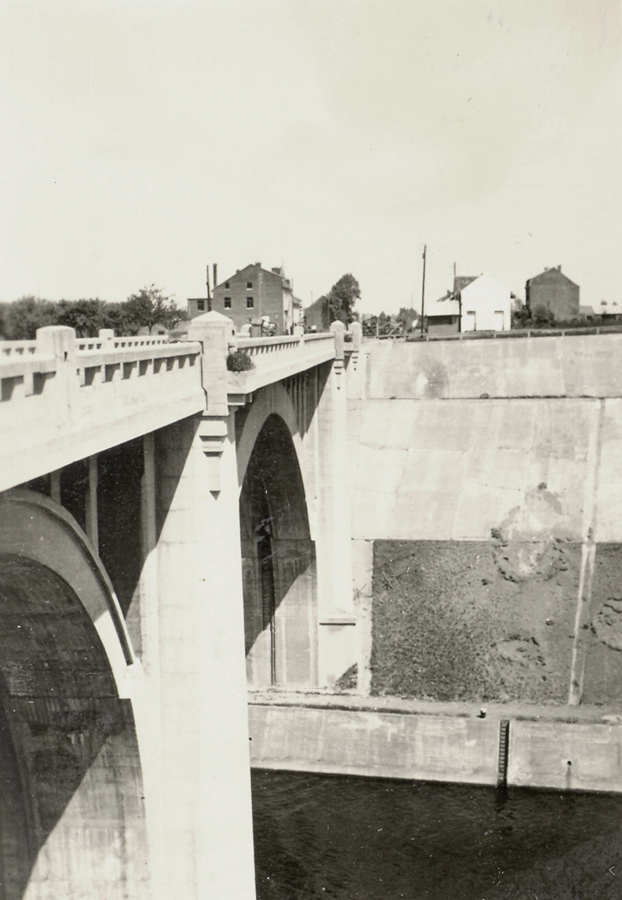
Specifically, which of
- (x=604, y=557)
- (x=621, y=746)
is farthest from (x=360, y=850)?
(x=604, y=557)

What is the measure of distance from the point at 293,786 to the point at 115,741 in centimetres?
1603

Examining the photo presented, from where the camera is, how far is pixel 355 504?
141 feet

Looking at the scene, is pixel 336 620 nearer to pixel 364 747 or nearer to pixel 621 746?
pixel 364 747

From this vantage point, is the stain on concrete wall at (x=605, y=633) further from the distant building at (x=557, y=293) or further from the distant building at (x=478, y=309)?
the distant building at (x=557, y=293)

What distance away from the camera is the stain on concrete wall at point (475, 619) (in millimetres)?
34719

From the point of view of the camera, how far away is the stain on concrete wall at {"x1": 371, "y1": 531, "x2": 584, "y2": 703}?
3472cm

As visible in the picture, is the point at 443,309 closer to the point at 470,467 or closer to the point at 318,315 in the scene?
the point at 318,315

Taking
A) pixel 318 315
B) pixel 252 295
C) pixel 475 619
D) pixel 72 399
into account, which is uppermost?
pixel 252 295

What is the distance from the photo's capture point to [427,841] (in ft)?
89.3

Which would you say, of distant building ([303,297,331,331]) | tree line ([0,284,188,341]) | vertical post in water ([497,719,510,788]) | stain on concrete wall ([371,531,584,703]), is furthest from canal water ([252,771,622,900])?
distant building ([303,297,331,331])

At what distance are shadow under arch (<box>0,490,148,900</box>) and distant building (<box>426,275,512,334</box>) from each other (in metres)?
60.1

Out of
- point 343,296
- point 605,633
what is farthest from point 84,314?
point 343,296

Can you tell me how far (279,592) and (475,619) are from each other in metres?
7.56

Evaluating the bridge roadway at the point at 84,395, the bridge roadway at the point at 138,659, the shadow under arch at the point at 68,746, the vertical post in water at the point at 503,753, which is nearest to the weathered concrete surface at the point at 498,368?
the vertical post in water at the point at 503,753
